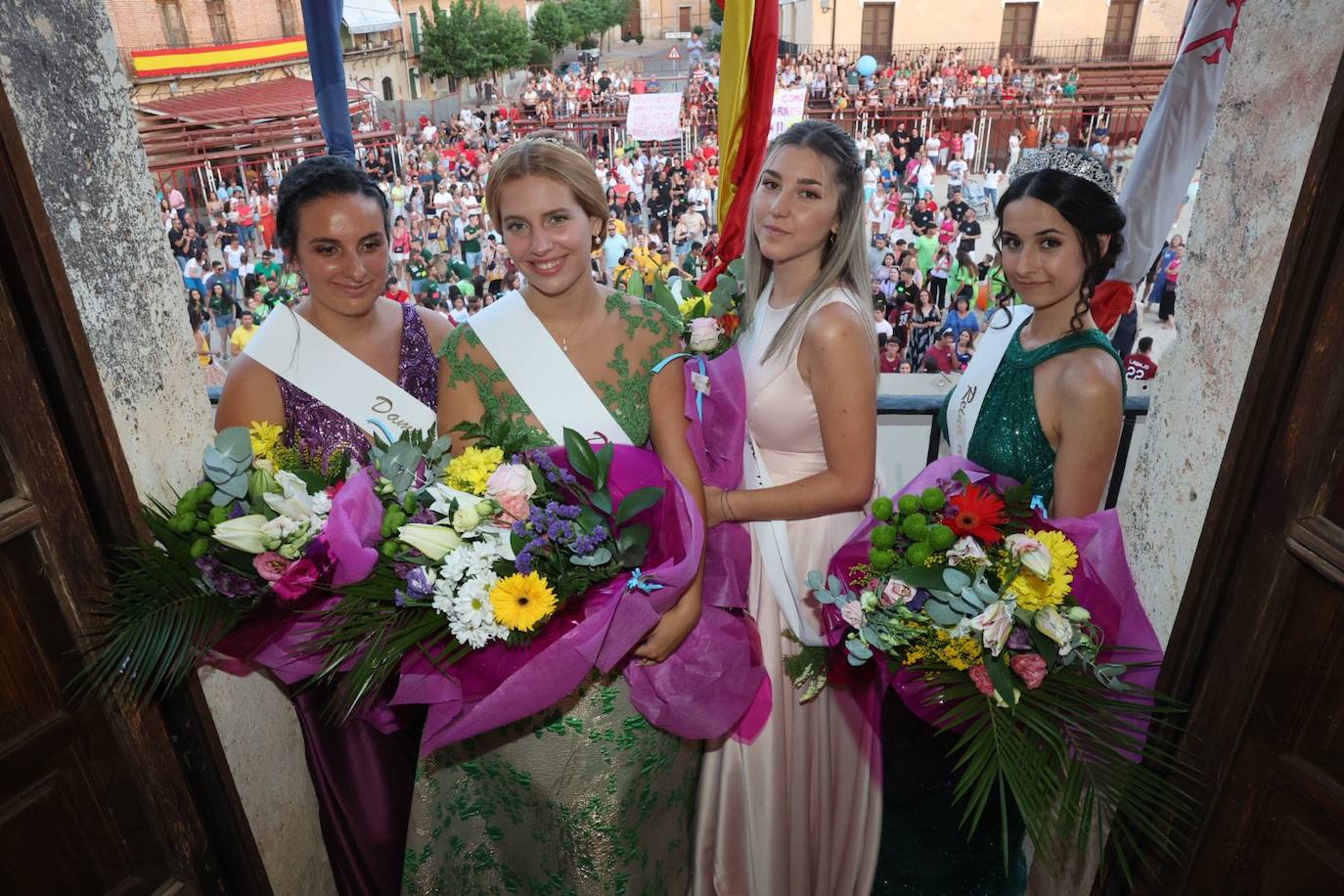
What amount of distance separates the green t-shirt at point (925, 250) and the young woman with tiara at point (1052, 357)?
906 centimetres

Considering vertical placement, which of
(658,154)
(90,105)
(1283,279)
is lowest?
(658,154)

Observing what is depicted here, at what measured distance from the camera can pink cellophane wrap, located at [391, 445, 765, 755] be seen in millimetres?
1402

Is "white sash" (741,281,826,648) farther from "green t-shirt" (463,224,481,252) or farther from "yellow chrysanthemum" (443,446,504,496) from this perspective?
"green t-shirt" (463,224,481,252)

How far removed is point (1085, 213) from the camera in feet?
5.46

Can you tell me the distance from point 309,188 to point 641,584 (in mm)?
1149

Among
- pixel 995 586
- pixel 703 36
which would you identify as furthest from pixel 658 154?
pixel 703 36

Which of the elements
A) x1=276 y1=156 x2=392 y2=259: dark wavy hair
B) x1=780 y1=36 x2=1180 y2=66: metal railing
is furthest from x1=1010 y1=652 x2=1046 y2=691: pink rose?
x1=780 y1=36 x2=1180 y2=66: metal railing

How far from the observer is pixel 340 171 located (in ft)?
6.08

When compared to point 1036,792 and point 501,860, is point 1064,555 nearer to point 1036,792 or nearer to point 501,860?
point 1036,792

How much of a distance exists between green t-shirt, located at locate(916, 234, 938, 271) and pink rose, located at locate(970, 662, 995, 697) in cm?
982

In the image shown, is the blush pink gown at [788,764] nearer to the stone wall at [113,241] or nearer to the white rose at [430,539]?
the white rose at [430,539]

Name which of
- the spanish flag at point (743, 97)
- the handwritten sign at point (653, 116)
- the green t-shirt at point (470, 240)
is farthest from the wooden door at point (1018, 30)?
the spanish flag at point (743, 97)

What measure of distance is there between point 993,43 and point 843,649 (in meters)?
30.1

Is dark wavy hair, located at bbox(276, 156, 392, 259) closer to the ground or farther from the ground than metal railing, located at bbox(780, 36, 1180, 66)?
closer to the ground
